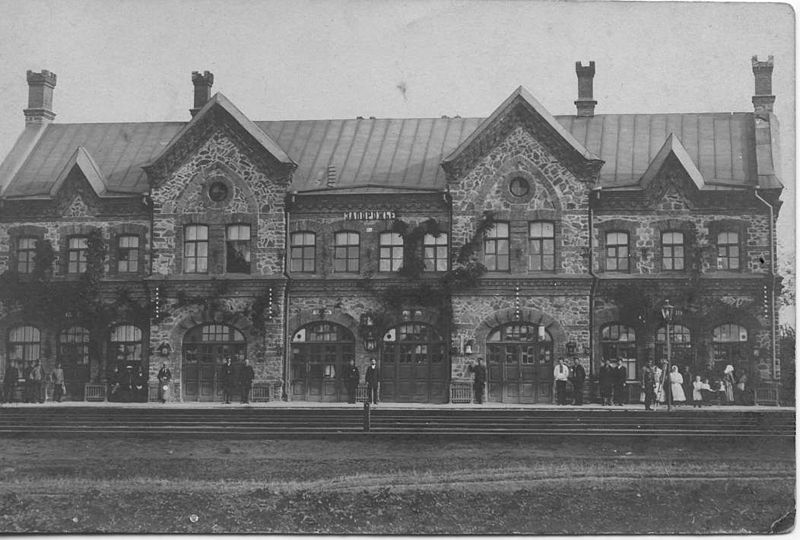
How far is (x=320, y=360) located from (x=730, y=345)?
7182mm

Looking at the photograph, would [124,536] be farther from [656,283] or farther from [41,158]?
[656,283]

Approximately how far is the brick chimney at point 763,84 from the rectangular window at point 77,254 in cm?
1150

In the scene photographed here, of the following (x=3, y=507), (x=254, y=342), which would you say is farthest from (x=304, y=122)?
(x=3, y=507)

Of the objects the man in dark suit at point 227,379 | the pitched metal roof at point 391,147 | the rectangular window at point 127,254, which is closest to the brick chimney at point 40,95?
the pitched metal roof at point 391,147

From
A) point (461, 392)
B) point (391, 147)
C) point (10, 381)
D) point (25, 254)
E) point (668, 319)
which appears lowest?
point (461, 392)

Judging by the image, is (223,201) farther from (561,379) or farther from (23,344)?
(561,379)

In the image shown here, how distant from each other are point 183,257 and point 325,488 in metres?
5.43

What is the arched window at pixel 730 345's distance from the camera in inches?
640

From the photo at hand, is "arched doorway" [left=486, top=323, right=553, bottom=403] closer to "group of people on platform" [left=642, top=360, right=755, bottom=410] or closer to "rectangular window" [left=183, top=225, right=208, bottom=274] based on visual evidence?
"group of people on platform" [left=642, top=360, right=755, bottom=410]

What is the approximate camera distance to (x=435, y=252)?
17.8 metres

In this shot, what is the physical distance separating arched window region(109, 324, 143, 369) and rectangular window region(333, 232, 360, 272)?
12.5ft

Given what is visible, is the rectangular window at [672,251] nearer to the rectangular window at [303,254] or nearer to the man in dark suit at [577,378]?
the man in dark suit at [577,378]

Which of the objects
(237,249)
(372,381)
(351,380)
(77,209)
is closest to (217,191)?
(237,249)

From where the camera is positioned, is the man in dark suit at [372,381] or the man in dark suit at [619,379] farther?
the man in dark suit at [372,381]
